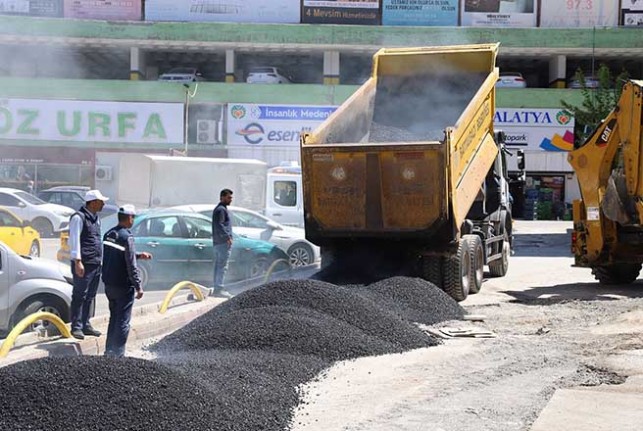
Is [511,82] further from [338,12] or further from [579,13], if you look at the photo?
[338,12]

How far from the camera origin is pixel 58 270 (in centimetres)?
947

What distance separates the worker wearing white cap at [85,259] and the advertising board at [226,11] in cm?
3333

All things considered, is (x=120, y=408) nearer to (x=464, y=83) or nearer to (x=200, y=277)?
(x=200, y=277)

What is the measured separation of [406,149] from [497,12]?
3138cm

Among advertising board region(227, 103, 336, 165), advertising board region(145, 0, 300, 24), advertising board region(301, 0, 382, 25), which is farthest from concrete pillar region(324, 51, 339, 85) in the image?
advertising board region(227, 103, 336, 165)

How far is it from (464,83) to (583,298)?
3.90 metres

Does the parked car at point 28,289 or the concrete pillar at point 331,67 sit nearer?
the parked car at point 28,289

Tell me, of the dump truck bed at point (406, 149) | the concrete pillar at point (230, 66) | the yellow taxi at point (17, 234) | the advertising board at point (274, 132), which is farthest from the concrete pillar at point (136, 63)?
the dump truck bed at point (406, 149)

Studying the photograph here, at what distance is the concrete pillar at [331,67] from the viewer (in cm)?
4022

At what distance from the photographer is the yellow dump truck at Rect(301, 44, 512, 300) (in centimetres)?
1151

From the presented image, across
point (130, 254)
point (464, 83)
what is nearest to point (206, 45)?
point (464, 83)

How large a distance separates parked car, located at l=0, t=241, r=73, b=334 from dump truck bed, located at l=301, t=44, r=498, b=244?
154 inches

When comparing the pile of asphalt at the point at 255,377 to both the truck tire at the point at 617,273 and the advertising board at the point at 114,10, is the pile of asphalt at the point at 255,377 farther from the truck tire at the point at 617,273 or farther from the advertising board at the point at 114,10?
the advertising board at the point at 114,10

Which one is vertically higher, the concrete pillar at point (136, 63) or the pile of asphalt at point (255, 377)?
the concrete pillar at point (136, 63)
